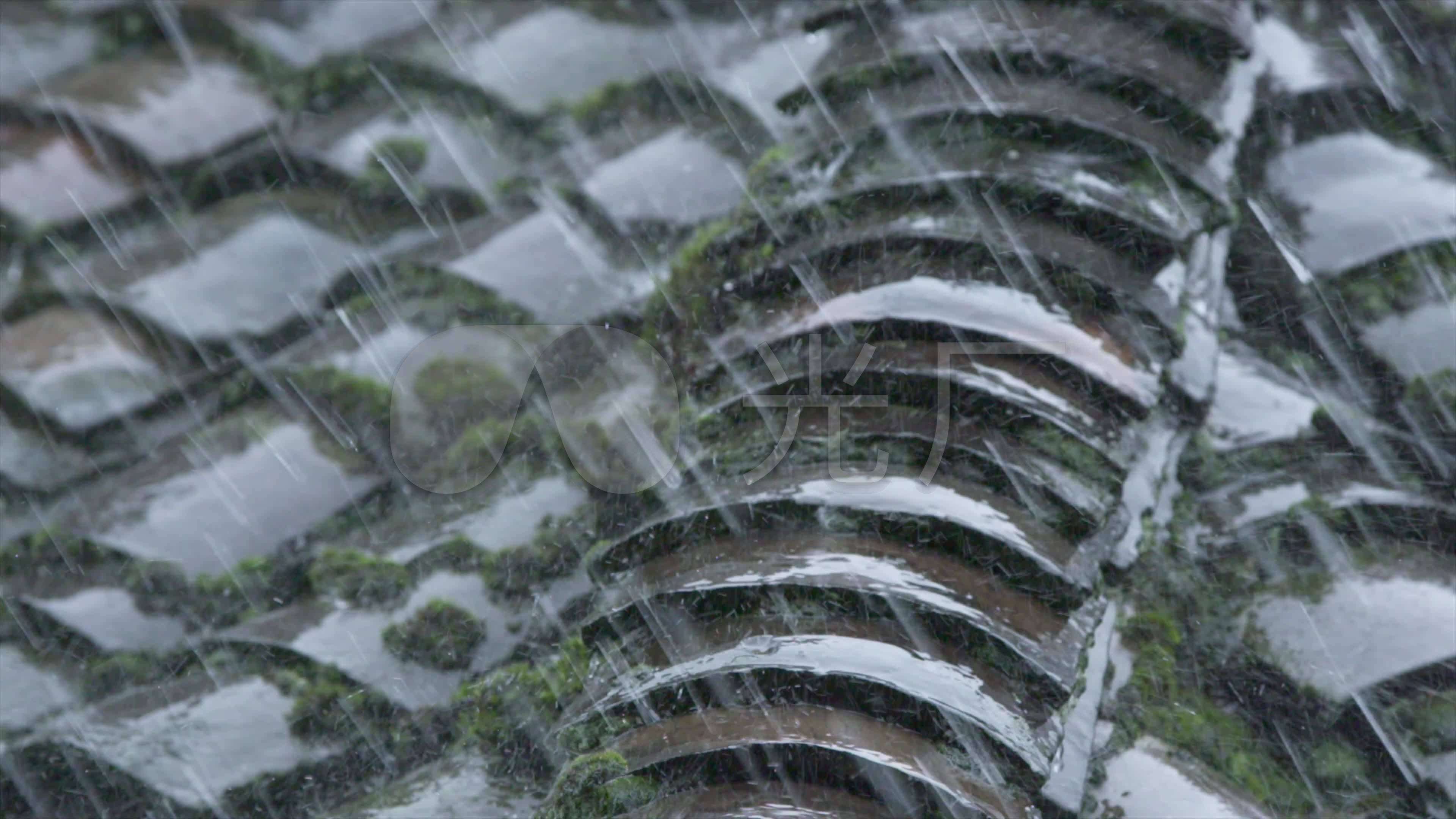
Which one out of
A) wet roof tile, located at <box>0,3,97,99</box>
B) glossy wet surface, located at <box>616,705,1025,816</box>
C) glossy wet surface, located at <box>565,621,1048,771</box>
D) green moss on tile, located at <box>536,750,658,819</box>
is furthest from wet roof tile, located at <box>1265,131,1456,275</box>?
wet roof tile, located at <box>0,3,97,99</box>

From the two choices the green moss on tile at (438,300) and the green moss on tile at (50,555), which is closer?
the green moss on tile at (50,555)

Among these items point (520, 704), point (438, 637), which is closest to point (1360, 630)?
point (520, 704)

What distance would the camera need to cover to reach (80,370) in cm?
255

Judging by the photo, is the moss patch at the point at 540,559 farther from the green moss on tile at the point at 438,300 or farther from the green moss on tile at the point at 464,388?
the green moss on tile at the point at 438,300

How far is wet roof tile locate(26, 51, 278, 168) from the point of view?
274 cm

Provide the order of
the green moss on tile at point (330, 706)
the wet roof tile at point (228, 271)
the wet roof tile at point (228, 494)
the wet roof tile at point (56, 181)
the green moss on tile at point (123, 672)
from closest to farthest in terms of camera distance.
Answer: the green moss on tile at point (330, 706), the green moss on tile at point (123, 672), the wet roof tile at point (228, 494), the wet roof tile at point (228, 271), the wet roof tile at point (56, 181)

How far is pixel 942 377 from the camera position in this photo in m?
2.00

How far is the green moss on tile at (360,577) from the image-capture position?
87.7 inches

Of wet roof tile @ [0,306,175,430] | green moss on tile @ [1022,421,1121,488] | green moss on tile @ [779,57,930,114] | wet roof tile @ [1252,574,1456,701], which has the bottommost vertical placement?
wet roof tile @ [1252,574,1456,701]

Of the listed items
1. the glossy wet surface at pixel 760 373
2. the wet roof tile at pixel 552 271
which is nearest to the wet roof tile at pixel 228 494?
the glossy wet surface at pixel 760 373

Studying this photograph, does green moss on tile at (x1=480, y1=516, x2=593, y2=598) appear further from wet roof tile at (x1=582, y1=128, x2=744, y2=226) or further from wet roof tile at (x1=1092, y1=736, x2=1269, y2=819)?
wet roof tile at (x1=1092, y1=736, x2=1269, y2=819)

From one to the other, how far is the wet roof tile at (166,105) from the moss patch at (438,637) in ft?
3.98

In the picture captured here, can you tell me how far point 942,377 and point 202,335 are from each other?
150 centimetres

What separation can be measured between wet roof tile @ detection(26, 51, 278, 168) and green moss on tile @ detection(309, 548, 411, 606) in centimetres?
103
